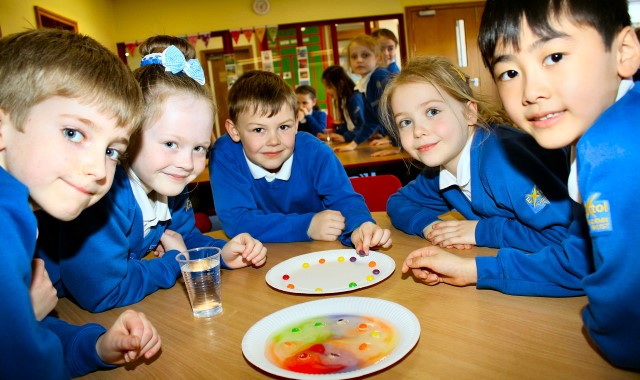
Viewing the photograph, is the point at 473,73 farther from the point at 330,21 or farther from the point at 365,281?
the point at 365,281

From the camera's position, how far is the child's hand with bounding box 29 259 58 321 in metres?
0.98

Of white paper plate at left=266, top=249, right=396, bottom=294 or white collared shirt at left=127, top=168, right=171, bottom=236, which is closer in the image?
white paper plate at left=266, top=249, right=396, bottom=294

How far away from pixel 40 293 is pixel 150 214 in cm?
50

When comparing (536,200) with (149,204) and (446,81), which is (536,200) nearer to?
(446,81)

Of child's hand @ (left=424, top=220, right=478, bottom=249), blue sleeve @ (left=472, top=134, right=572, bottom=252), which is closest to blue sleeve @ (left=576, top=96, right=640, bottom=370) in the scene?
blue sleeve @ (left=472, top=134, right=572, bottom=252)

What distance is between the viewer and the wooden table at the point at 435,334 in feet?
2.45

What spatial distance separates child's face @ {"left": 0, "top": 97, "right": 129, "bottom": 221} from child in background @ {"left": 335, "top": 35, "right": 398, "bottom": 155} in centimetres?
385

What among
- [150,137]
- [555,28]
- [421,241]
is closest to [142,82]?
[150,137]

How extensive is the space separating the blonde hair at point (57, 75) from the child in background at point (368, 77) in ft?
12.3

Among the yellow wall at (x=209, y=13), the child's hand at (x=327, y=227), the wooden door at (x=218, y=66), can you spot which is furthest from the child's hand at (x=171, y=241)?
the yellow wall at (x=209, y=13)

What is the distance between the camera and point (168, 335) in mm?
1007

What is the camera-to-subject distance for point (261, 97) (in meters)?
1.96

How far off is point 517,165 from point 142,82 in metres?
1.16

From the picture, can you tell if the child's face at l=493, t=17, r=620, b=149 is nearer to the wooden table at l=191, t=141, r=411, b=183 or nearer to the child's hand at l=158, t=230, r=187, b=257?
the child's hand at l=158, t=230, r=187, b=257
